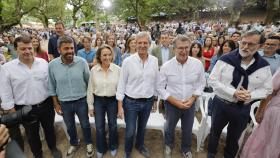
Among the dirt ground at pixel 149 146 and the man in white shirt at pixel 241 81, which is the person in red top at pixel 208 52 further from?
the man in white shirt at pixel 241 81

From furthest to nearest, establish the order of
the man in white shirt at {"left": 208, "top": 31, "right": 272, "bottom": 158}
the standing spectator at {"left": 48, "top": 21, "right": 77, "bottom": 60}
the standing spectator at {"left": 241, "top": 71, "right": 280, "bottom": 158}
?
the standing spectator at {"left": 48, "top": 21, "right": 77, "bottom": 60} < the man in white shirt at {"left": 208, "top": 31, "right": 272, "bottom": 158} < the standing spectator at {"left": 241, "top": 71, "right": 280, "bottom": 158}

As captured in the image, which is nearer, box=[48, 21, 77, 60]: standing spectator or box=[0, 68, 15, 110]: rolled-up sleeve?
box=[0, 68, 15, 110]: rolled-up sleeve

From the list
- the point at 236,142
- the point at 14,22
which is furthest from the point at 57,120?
the point at 14,22

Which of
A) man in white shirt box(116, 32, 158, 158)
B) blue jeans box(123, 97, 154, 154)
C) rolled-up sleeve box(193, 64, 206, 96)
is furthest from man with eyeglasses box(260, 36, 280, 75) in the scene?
blue jeans box(123, 97, 154, 154)

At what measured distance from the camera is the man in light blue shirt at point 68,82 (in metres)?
2.81

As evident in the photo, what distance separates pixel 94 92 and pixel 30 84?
842 millimetres

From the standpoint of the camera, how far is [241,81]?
2617mm

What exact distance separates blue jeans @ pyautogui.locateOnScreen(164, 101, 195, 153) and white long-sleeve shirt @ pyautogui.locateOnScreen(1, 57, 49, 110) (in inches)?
70.5

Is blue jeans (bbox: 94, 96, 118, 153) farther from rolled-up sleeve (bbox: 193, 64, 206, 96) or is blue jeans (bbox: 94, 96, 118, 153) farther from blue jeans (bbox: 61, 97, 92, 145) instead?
rolled-up sleeve (bbox: 193, 64, 206, 96)

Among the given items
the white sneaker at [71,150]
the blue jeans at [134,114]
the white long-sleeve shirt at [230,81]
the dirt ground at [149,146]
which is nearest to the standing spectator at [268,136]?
the white long-sleeve shirt at [230,81]

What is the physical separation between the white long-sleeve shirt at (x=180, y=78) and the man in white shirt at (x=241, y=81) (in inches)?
9.6

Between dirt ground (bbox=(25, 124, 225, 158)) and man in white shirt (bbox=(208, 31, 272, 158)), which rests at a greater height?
man in white shirt (bbox=(208, 31, 272, 158))

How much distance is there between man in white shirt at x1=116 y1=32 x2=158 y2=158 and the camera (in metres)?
2.79

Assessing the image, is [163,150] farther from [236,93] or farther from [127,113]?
[236,93]
